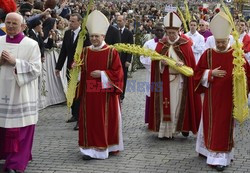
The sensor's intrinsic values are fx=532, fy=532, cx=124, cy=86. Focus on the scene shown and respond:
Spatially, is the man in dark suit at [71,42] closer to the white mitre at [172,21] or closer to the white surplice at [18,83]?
the white mitre at [172,21]

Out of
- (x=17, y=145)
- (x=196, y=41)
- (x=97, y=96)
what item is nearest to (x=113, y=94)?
(x=97, y=96)

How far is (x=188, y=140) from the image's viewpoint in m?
8.57

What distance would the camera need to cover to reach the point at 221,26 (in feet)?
23.0

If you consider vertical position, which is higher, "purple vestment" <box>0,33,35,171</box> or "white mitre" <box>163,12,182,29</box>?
"white mitre" <box>163,12,182,29</box>

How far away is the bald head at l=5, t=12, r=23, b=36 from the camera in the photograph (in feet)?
21.2

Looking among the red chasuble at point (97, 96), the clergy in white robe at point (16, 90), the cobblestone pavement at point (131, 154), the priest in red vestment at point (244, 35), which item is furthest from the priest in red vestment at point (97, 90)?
the priest in red vestment at point (244, 35)

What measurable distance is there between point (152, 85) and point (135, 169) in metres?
2.19

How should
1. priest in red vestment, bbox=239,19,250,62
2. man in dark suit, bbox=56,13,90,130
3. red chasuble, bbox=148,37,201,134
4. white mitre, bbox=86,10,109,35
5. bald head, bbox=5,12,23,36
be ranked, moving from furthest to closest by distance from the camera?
priest in red vestment, bbox=239,19,250,62 → man in dark suit, bbox=56,13,90,130 → red chasuble, bbox=148,37,201,134 → white mitre, bbox=86,10,109,35 → bald head, bbox=5,12,23,36

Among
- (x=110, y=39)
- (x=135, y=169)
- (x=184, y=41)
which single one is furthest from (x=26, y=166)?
(x=110, y=39)

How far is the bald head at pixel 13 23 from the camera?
255 inches

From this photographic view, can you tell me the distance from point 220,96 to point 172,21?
6.07ft

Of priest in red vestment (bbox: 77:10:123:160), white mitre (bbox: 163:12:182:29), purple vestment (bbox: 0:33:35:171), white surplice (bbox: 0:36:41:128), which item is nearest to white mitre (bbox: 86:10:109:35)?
priest in red vestment (bbox: 77:10:123:160)

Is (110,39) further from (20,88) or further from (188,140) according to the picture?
(20,88)

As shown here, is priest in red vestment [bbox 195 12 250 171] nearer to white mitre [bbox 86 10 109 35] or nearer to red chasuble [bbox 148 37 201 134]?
red chasuble [bbox 148 37 201 134]
